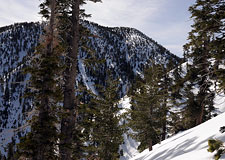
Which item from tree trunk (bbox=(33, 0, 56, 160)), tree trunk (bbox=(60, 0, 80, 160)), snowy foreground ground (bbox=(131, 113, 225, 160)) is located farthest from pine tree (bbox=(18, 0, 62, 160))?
snowy foreground ground (bbox=(131, 113, 225, 160))

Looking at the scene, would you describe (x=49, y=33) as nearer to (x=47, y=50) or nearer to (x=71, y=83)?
(x=47, y=50)

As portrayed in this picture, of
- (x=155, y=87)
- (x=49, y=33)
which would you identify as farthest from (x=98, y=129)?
(x=49, y=33)

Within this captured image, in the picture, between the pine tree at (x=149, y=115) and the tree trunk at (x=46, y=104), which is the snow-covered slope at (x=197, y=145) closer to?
the tree trunk at (x=46, y=104)

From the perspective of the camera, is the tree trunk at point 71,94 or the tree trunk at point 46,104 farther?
the tree trunk at point 71,94

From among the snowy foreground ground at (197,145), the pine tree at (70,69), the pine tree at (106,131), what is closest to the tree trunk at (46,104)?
the pine tree at (70,69)

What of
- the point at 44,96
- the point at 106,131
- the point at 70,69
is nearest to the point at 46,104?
the point at 44,96

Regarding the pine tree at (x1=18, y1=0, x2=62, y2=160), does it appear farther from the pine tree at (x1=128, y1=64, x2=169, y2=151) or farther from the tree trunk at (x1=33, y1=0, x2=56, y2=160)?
the pine tree at (x1=128, y1=64, x2=169, y2=151)

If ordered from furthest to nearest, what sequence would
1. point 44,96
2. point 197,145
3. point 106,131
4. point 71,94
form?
point 106,131 < point 197,145 < point 71,94 < point 44,96

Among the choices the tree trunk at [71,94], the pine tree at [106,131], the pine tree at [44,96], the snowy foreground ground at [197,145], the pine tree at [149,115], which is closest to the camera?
the pine tree at [44,96]

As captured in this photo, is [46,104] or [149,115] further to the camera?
[149,115]

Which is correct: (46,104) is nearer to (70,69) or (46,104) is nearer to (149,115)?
(70,69)

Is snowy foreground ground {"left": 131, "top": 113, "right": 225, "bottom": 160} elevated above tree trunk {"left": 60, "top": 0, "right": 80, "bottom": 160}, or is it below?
below

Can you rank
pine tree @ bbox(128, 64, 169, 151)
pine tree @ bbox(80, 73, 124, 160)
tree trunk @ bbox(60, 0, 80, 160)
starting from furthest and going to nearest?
pine tree @ bbox(128, 64, 169, 151) → pine tree @ bbox(80, 73, 124, 160) → tree trunk @ bbox(60, 0, 80, 160)

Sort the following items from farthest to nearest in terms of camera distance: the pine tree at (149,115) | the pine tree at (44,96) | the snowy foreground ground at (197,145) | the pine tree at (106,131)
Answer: the pine tree at (149,115)
the pine tree at (106,131)
the snowy foreground ground at (197,145)
the pine tree at (44,96)
